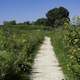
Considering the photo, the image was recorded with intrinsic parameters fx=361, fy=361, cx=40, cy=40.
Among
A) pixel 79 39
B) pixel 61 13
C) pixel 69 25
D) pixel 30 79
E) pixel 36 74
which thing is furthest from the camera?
pixel 61 13

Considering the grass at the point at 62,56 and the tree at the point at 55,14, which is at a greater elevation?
the tree at the point at 55,14

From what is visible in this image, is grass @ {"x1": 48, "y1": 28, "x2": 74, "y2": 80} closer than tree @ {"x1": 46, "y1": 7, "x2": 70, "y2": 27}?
Yes

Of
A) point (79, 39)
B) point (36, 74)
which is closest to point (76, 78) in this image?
point (79, 39)

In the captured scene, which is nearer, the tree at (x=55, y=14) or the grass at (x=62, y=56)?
the grass at (x=62, y=56)

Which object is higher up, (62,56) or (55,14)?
(55,14)

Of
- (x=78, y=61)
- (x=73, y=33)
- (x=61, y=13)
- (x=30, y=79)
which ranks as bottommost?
(x=30, y=79)

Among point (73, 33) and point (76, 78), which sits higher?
point (73, 33)

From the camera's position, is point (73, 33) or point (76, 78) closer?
point (76, 78)

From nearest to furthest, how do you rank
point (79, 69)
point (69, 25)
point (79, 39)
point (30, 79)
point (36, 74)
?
point (79, 69) → point (79, 39) → point (69, 25) → point (30, 79) → point (36, 74)

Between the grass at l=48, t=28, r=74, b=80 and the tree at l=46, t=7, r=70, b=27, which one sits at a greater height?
the tree at l=46, t=7, r=70, b=27

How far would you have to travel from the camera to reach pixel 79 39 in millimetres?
10648

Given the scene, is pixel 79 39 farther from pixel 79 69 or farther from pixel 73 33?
pixel 79 69

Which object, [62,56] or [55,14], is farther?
[55,14]

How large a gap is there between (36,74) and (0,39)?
2.12 m
